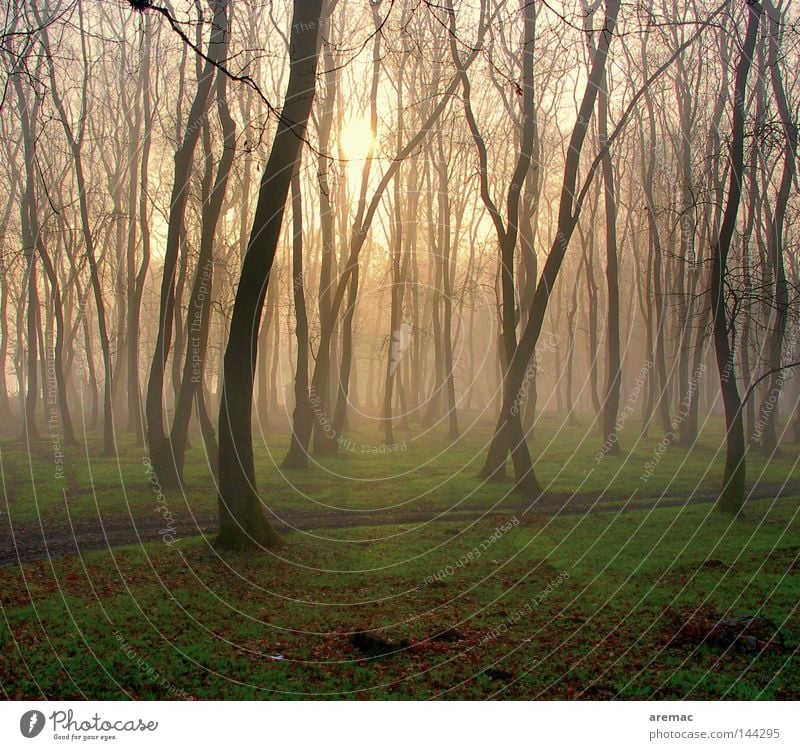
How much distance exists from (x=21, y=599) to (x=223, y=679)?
4100 mm

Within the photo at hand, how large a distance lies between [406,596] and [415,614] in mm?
992

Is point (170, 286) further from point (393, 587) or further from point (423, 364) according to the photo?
point (423, 364)

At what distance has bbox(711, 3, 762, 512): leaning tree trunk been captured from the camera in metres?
16.4

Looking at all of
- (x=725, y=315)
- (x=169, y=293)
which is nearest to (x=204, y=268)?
(x=169, y=293)

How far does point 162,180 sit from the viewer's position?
3847 cm

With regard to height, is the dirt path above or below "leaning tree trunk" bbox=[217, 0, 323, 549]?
below

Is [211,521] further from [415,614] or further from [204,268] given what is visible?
[415,614]

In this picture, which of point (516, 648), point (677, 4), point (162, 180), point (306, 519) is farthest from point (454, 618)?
point (162, 180)

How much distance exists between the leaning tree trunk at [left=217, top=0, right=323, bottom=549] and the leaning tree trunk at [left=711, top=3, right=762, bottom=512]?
903cm

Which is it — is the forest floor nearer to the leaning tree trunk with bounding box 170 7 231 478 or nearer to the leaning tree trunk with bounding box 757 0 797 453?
the leaning tree trunk with bounding box 170 7 231 478

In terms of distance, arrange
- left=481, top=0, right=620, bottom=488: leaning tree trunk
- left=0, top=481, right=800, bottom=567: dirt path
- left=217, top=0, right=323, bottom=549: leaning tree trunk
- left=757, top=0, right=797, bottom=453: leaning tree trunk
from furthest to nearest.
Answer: left=757, top=0, right=797, bottom=453: leaning tree trunk
left=481, top=0, right=620, bottom=488: leaning tree trunk
left=0, top=481, right=800, bottom=567: dirt path
left=217, top=0, right=323, bottom=549: leaning tree trunk

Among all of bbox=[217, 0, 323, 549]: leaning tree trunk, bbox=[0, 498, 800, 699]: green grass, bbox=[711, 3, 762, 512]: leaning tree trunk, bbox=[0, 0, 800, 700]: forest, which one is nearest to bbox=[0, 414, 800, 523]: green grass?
bbox=[0, 0, 800, 700]: forest

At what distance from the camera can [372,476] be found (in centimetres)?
2434

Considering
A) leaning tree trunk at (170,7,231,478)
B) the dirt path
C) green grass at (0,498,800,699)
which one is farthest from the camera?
leaning tree trunk at (170,7,231,478)
